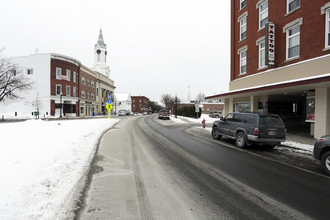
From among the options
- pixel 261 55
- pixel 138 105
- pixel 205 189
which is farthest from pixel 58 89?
pixel 138 105

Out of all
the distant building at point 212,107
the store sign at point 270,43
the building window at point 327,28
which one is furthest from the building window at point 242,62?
the distant building at point 212,107

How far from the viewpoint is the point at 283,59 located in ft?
41.6

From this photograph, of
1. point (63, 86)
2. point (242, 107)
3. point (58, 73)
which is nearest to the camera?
point (242, 107)

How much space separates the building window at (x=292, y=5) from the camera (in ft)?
38.6

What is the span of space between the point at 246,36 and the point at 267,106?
700cm

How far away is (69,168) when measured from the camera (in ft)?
16.0

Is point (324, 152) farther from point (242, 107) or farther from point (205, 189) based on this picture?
point (242, 107)

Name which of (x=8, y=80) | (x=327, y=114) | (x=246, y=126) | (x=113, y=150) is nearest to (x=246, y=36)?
(x=327, y=114)

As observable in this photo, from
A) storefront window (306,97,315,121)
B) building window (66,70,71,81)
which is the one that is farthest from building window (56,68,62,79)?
storefront window (306,97,315,121)

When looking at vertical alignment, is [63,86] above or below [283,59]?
above

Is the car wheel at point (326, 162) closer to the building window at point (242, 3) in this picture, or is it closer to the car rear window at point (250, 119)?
the car rear window at point (250, 119)

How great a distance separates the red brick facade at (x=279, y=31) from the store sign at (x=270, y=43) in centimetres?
45

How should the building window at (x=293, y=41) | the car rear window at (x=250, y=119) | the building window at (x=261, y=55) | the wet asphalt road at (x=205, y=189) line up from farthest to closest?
the building window at (x=261, y=55)
the building window at (x=293, y=41)
the car rear window at (x=250, y=119)
the wet asphalt road at (x=205, y=189)

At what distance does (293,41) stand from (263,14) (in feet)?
13.9
